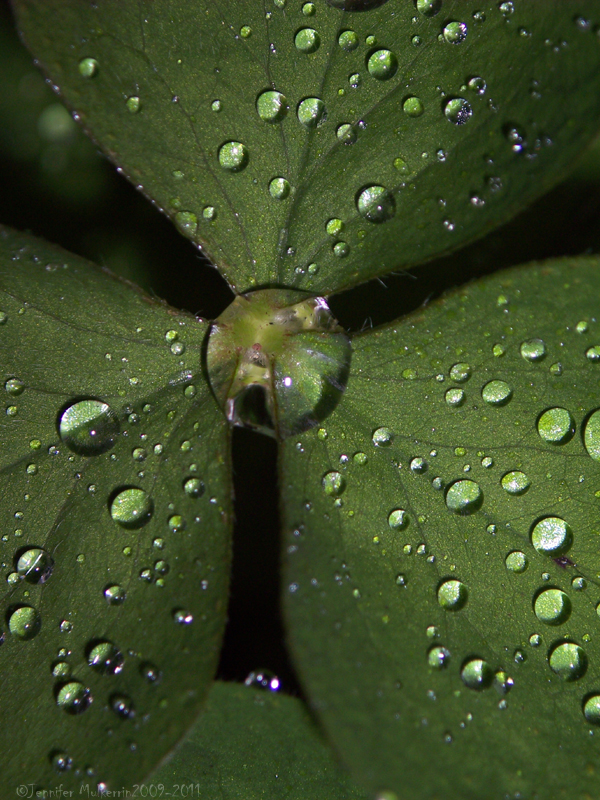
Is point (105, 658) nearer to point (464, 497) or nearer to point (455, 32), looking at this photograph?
point (464, 497)

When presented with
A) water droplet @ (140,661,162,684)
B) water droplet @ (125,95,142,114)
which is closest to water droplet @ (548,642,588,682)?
water droplet @ (140,661,162,684)

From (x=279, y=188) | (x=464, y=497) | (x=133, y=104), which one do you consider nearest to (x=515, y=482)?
(x=464, y=497)

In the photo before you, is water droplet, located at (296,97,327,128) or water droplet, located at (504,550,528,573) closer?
water droplet, located at (504,550,528,573)

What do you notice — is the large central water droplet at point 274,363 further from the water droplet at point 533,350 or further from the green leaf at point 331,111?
the water droplet at point 533,350

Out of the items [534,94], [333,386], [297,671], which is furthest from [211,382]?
[534,94]

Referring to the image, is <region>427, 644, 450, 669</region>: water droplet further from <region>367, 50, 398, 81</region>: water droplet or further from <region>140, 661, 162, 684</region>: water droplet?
<region>367, 50, 398, 81</region>: water droplet

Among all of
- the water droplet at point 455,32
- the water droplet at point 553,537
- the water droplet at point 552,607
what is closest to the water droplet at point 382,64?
the water droplet at point 455,32

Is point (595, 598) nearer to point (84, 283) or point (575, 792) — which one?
point (575, 792)

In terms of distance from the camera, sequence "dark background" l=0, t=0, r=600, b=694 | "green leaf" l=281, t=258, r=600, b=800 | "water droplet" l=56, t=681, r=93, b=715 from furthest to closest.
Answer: "dark background" l=0, t=0, r=600, b=694 → "water droplet" l=56, t=681, r=93, b=715 → "green leaf" l=281, t=258, r=600, b=800
